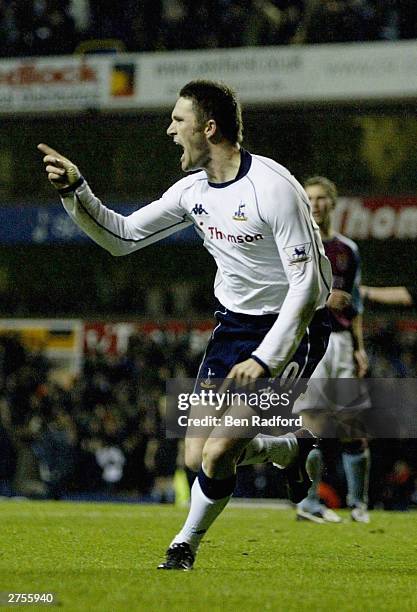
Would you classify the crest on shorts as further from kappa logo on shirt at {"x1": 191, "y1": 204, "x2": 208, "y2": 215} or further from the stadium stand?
the stadium stand

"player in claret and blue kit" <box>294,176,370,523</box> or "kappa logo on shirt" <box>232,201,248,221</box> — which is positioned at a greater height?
"kappa logo on shirt" <box>232,201,248,221</box>

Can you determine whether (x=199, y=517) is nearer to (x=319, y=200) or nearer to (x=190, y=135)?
(x=190, y=135)

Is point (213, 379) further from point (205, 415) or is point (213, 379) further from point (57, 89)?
point (57, 89)

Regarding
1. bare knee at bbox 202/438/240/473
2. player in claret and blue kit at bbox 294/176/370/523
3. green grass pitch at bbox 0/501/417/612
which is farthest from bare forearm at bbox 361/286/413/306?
bare knee at bbox 202/438/240/473

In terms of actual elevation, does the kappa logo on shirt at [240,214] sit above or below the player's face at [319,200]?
above

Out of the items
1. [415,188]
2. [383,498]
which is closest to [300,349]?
[383,498]

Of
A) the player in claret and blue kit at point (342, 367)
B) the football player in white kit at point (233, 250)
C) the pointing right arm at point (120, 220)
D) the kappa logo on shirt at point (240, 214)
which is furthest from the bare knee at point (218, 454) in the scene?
the player in claret and blue kit at point (342, 367)

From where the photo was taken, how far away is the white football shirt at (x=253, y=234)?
5.84 metres

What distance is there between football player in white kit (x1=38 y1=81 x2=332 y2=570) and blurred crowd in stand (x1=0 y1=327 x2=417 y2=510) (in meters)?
8.44

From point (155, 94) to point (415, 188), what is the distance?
453cm

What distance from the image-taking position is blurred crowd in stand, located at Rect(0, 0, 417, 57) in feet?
64.4

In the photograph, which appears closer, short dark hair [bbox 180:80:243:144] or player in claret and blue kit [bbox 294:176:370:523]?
short dark hair [bbox 180:80:243:144]

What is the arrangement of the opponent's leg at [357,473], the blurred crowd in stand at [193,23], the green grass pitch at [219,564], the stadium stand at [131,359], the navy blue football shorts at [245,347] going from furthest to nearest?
the blurred crowd in stand at [193,23] < the stadium stand at [131,359] < the opponent's leg at [357,473] < the navy blue football shorts at [245,347] < the green grass pitch at [219,564]

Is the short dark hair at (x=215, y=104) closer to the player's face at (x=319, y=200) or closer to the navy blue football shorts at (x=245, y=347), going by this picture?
the navy blue football shorts at (x=245, y=347)
